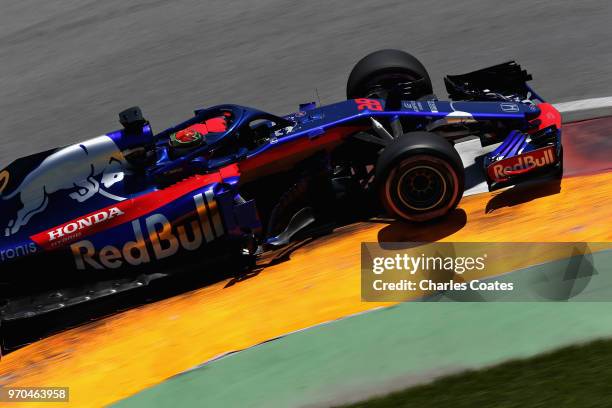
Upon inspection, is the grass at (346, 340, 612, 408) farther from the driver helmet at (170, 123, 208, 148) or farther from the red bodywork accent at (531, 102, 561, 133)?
the driver helmet at (170, 123, 208, 148)

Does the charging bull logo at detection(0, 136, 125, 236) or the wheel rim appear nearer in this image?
the wheel rim

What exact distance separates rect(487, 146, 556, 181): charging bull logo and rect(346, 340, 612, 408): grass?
201cm

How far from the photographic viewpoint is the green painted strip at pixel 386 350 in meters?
5.56

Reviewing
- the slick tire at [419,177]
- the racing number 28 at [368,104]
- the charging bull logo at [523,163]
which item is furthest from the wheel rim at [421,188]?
the racing number 28 at [368,104]

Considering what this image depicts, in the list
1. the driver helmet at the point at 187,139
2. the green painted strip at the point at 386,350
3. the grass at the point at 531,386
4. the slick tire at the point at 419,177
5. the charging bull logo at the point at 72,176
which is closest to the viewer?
the grass at the point at 531,386

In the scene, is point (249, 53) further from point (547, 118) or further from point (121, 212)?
point (547, 118)

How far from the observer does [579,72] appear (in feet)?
31.7

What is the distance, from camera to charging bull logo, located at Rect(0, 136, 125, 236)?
7.32 m

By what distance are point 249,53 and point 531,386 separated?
8413 millimetres

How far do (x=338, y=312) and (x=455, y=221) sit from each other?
148cm

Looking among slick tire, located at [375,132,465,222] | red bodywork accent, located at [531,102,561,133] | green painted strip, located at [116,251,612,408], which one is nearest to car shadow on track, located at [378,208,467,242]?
slick tire, located at [375,132,465,222]

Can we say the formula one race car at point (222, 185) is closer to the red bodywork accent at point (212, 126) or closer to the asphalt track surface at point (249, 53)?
the red bodywork accent at point (212, 126)

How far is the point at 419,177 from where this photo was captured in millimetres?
6926

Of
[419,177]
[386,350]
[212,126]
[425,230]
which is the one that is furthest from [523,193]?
[212,126]
